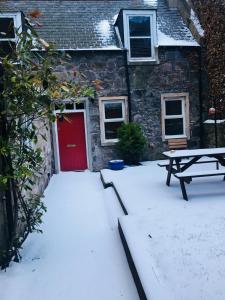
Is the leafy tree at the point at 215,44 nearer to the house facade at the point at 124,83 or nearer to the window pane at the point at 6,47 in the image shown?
the house facade at the point at 124,83

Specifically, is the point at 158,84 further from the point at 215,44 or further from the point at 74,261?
the point at 74,261

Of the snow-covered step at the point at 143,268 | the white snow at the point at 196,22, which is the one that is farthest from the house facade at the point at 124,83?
the snow-covered step at the point at 143,268

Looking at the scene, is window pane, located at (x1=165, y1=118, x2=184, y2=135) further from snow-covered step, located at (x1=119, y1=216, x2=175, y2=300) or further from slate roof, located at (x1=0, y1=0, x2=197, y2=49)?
snow-covered step, located at (x1=119, y1=216, x2=175, y2=300)

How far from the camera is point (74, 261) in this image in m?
3.83

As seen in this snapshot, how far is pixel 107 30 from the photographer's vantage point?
10984 mm

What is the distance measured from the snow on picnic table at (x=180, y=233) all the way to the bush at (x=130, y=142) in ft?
10.3

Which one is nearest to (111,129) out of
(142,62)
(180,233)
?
(142,62)

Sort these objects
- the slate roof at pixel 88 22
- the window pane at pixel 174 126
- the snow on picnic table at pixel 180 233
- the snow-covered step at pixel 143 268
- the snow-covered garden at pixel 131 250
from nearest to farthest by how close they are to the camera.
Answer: the snow-covered step at pixel 143 268, the snow on picnic table at pixel 180 233, the snow-covered garden at pixel 131 250, the slate roof at pixel 88 22, the window pane at pixel 174 126

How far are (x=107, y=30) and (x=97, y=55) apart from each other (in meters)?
1.42

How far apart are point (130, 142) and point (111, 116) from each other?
139 cm

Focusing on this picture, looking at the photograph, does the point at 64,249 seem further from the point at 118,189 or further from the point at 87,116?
the point at 87,116

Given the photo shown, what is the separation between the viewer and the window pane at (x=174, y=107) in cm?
1102

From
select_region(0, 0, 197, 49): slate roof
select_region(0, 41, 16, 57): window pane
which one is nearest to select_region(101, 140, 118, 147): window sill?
select_region(0, 0, 197, 49): slate roof

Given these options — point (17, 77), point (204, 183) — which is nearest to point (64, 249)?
point (17, 77)
